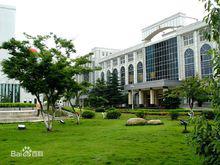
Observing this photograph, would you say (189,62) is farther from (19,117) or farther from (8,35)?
(8,35)

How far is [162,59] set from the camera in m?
54.0

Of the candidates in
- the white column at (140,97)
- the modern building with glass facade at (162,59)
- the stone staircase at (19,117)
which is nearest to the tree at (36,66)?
the stone staircase at (19,117)

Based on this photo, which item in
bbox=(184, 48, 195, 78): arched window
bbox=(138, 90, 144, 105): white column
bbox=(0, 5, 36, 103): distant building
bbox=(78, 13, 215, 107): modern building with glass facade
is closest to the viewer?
bbox=(78, 13, 215, 107): modern building with glass facade

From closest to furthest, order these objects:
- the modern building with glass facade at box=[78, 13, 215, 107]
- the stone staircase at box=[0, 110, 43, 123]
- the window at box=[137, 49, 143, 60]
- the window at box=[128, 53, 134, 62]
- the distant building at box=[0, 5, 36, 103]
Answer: the stone staircase at box=[0, 110, 43, 123] → the modern building with glass facade at box=[78, 13, 215, 107] → the window at box=[137, 49, 143, 60] → the window at box=[128, 53, 134, 62] → the distant building at box=[0, 5, 36, 103]

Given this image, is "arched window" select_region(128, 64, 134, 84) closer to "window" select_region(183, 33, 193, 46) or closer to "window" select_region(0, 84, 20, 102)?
"window" select_region(183, 33, 193, 46)

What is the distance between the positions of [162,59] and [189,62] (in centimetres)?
691

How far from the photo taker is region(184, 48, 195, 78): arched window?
4728 centimetres

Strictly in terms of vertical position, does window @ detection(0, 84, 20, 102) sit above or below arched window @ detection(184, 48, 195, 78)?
below

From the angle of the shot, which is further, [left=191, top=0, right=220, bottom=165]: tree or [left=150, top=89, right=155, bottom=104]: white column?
[left=150, top=89, right=155, bottom=104]: white column

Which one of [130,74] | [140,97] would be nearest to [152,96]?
[140,97]

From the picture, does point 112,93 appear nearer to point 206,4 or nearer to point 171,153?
point 171,153

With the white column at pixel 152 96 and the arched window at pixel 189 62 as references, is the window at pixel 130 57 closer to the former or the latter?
the white column at pixel 152 96

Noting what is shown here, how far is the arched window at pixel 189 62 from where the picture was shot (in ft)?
155

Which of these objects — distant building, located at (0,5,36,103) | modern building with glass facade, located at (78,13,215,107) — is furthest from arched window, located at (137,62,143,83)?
distant building, located at (0,5,36,103)
